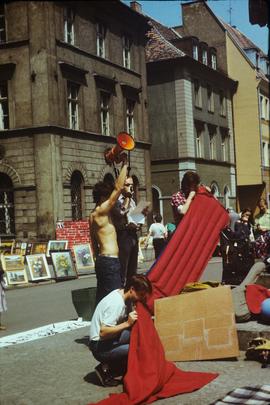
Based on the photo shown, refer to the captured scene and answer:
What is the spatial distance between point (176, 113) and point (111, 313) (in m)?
32.6

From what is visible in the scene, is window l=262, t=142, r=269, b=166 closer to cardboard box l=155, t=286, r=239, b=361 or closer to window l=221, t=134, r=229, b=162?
window l=221, t=134, r=229, b=162

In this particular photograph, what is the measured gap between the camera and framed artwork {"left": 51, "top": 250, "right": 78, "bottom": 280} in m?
17.4

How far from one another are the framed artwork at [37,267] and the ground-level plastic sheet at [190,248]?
9.74 meters

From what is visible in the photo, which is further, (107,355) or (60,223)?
(60,223)

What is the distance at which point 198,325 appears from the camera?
6555mm

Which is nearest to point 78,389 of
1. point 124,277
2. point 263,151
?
point 124,277

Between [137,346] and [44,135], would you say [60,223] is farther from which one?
[137,346]

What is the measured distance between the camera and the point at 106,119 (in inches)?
1153

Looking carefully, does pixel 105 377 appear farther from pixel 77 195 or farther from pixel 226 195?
pixel 226 195

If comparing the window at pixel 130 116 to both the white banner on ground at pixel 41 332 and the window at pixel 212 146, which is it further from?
the white banner on ground at pixel 41 332

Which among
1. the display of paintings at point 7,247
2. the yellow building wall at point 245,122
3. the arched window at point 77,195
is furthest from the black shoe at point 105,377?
the yellow building wall at point 245,122

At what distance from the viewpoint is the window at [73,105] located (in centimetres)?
2648

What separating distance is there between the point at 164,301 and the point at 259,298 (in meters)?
1.27

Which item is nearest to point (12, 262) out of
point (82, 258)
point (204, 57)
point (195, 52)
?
point (82, 258)
